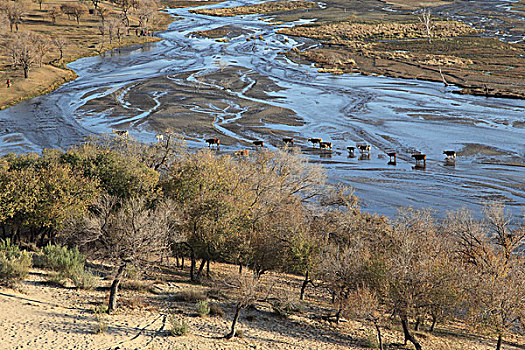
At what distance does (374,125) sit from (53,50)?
7301cm

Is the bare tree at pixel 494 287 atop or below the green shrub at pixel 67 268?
atop

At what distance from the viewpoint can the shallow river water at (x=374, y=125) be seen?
139ft

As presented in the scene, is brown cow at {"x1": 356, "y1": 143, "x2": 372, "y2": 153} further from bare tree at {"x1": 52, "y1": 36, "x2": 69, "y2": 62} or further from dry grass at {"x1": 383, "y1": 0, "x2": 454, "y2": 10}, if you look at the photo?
dry grass at {"x1": 383, "y1": 0, "x2": 454, "y2": 10}

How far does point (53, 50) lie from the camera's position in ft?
A: 335

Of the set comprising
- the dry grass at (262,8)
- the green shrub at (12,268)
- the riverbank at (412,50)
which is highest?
the dry grass at (262,8)

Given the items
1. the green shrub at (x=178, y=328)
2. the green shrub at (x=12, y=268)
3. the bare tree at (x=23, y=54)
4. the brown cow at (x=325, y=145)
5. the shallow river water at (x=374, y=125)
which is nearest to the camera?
the green shrub at (x=178, y=328)

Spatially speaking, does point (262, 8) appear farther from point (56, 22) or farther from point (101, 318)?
point (101, 318)

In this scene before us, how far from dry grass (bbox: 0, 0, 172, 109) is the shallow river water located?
318 centimetres

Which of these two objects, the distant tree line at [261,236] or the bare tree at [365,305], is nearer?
the bare tree at [365,305]

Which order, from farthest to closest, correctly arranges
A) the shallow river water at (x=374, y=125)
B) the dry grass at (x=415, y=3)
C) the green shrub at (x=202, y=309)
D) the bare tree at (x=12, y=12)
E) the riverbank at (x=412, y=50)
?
1. the dry grass at (x=415, y=3)
2. the bare tree at (x=12, y=12)
3. the riverbank at (x=412, y=50)
4. the shallow river water at (x=374, y=125)
5. the green shrub at (x=202, y=309)

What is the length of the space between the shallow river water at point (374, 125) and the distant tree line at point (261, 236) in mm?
8857

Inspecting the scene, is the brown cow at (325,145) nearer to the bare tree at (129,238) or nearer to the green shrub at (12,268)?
the bare tree at (129,238)

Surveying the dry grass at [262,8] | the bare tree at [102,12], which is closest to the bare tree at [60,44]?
the bare tree at [102,12]

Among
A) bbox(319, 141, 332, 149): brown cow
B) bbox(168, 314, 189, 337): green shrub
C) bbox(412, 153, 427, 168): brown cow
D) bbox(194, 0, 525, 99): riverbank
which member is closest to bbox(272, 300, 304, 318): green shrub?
bbox(168, 314, 189, 337): green shrub
